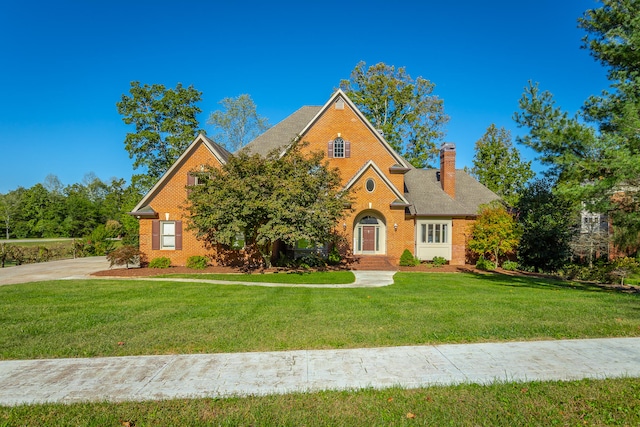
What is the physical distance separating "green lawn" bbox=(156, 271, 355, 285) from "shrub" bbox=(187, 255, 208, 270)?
1829 millimetres

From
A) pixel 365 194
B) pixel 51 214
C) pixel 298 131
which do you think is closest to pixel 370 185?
pixel 365 194

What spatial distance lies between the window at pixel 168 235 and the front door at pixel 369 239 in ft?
36.2

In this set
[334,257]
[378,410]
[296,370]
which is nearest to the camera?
[378,410]

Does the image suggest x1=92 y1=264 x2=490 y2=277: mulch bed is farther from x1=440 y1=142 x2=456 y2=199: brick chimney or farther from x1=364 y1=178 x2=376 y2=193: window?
x1=440 y1=142 x2=456 y2=199: brick chimney

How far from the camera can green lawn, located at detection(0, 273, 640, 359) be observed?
22.2 ft

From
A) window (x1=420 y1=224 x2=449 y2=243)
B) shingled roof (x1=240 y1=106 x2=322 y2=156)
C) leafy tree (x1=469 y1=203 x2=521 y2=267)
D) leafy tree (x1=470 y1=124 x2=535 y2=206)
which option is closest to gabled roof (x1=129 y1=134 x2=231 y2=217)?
shingled roof (x1=240 y1=106 x2=322 y2=156)

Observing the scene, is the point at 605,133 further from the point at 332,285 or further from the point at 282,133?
the point at 282,133

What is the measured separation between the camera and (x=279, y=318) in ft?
28.1

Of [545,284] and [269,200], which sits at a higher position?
[269,200]

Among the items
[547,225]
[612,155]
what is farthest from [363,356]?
[547,225]

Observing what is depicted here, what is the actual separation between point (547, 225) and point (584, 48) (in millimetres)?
9593

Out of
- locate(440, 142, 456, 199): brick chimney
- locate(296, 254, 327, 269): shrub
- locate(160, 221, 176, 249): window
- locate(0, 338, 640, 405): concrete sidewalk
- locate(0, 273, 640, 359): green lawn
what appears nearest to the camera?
locate(0, 338, 640, 405): concrete sidewalk

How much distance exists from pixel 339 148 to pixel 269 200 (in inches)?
375

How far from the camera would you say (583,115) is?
1305cm
